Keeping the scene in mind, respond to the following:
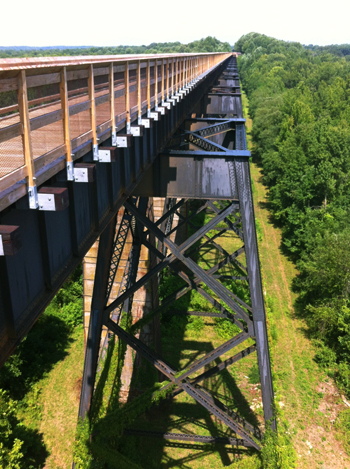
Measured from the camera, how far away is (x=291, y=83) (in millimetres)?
77812

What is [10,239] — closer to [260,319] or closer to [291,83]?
[260,319]

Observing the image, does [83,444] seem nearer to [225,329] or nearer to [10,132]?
[10,132]

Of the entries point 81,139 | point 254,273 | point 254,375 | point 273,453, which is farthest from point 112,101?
point 254,375

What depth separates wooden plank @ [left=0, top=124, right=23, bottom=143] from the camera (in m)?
3.12

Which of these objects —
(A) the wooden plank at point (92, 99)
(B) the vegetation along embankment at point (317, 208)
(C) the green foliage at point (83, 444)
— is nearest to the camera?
(A) the wooden plank at point (92, 99)

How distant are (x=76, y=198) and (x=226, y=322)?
15064mm

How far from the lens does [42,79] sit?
A: 3637 millimetres

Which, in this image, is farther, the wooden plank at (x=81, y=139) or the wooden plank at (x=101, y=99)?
the wooden plank at (x=101, y=99)

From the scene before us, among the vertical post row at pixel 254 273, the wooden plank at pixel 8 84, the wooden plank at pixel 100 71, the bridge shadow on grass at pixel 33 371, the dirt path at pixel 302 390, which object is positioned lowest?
the dirt path at pixel 302 390

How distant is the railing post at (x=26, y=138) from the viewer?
3.23m

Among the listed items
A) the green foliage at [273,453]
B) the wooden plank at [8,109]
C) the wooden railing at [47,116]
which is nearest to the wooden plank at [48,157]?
the wooden railing at [47,116]

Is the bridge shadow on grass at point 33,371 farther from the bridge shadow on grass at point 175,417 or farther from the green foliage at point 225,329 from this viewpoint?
the green foliage at point 225,329

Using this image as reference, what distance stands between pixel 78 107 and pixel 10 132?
1.47 m

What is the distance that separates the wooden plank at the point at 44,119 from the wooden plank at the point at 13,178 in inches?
15.8
